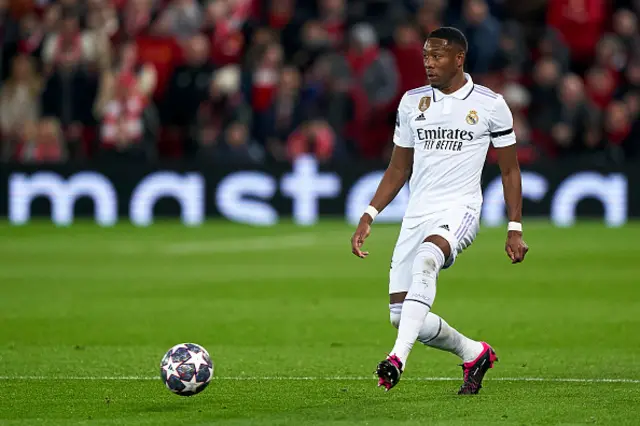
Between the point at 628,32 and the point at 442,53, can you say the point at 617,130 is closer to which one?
the point at 628,32

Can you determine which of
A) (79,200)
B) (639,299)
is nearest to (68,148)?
(79,200)

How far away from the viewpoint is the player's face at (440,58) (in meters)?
8.08

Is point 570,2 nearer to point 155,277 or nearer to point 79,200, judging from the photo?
point 79,200

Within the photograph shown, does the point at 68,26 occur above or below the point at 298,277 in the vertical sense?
above

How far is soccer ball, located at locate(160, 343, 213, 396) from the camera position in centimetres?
759

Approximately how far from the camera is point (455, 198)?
26.6 ft

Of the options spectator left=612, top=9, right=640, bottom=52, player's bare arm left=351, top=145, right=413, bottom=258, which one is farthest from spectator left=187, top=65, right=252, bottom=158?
player's bare arm left=351, top=145, right=413, bottom=258

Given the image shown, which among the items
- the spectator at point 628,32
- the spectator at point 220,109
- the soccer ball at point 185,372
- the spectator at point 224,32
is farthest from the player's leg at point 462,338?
the spectator at point 628,32

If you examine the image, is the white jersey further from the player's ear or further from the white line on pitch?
the white line on pitch

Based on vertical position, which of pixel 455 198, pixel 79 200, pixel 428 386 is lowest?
pixel 79 200

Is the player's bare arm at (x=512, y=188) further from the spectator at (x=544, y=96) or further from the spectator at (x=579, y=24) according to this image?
the spectator at (x=579, y=24)

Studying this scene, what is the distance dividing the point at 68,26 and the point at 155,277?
8212 millimetres

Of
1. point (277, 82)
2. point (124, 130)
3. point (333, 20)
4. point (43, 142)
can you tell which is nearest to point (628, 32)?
point (333, 20)

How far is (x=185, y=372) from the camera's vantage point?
7.60 meters
